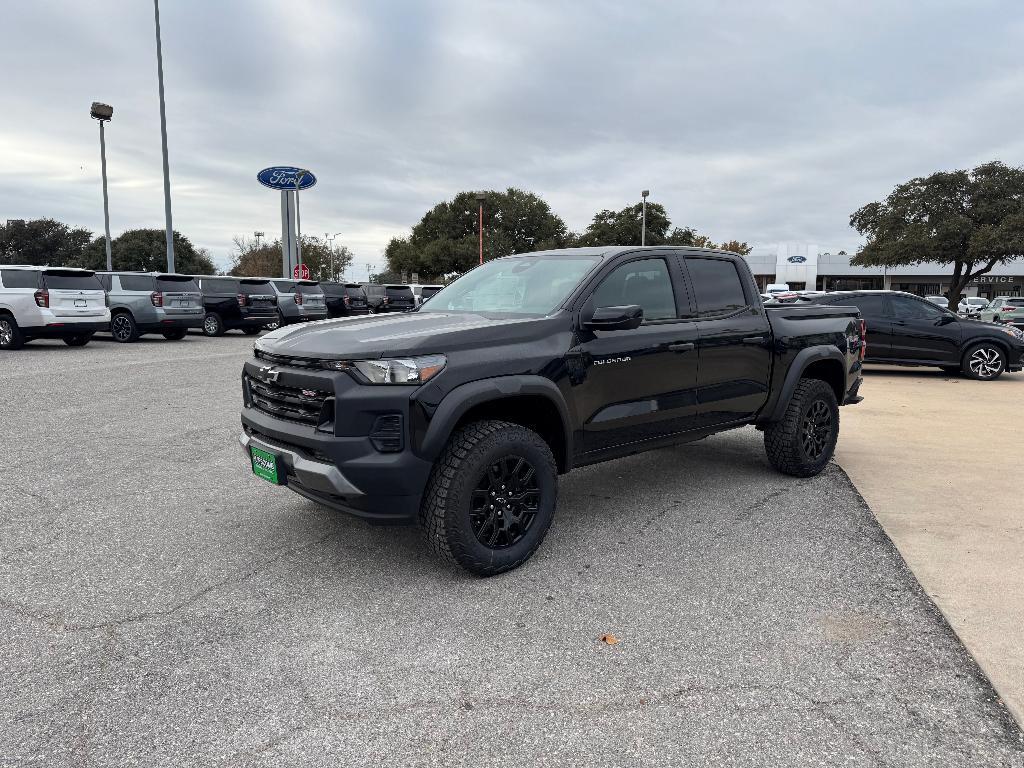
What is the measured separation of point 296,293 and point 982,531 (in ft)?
64.0

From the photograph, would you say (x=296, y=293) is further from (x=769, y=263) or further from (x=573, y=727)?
(x=769, y=263)

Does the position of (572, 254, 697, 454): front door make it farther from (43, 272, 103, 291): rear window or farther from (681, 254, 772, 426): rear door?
(43, 272, 103, 291): rear window

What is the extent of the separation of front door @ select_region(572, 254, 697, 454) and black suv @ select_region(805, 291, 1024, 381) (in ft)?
30.2

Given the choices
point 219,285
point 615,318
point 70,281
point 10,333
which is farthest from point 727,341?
point 219,285

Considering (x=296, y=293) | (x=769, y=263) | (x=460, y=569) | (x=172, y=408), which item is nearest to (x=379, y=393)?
(x=460, y=569)

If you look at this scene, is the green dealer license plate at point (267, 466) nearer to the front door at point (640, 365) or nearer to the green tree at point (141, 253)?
the front door at point (640, 365)

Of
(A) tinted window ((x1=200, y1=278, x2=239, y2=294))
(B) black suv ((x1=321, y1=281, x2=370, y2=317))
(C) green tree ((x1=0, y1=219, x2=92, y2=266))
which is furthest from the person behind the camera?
(C) green tree ((x1=0, y1=219, x2=92, y2=266))

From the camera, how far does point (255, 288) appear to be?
20.1m

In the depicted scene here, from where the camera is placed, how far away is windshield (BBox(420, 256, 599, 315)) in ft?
14.2

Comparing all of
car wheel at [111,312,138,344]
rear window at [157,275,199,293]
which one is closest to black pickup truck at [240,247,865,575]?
rear window at [157,275,199,293]

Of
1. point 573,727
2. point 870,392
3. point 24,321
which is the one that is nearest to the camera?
point 573,727

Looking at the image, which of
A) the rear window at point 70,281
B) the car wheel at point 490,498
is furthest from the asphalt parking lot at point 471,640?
the rear window at point 70,281

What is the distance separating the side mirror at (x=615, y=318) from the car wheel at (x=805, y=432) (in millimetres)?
2135

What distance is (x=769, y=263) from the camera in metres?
72.4
